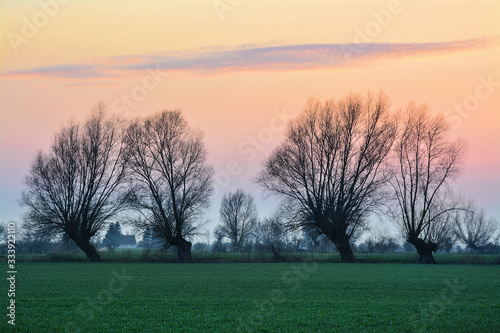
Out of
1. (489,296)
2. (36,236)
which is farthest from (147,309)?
(36,236)

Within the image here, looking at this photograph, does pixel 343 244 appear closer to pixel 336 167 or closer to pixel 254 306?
pixel 336 167

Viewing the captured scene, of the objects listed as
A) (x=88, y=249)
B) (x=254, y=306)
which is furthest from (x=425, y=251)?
(x=254, y=306)

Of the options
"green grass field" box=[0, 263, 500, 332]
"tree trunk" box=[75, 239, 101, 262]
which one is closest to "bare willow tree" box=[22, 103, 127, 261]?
"tree trunk" box=[75, 239, 101, 262]

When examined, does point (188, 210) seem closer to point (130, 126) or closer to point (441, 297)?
point (130, 126)

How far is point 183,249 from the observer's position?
5144 centimetres

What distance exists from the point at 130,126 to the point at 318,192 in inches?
793

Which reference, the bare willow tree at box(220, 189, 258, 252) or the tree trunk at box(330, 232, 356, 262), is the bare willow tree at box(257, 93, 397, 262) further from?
the bare willow tree at box(220, 189, 258, 252)

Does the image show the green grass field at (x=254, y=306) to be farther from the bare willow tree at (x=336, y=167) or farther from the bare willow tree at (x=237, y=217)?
the bare willow tree at (x=237, y=217)

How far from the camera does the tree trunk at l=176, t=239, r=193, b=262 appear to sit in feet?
167

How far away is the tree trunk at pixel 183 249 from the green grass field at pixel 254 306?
2601cm

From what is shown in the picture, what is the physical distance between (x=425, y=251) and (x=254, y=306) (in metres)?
37.5

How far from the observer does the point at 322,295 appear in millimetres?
19891

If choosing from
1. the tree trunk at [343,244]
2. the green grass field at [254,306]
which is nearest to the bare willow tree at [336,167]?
the tree trunk at [343,244]

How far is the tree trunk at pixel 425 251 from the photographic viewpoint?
164ft
